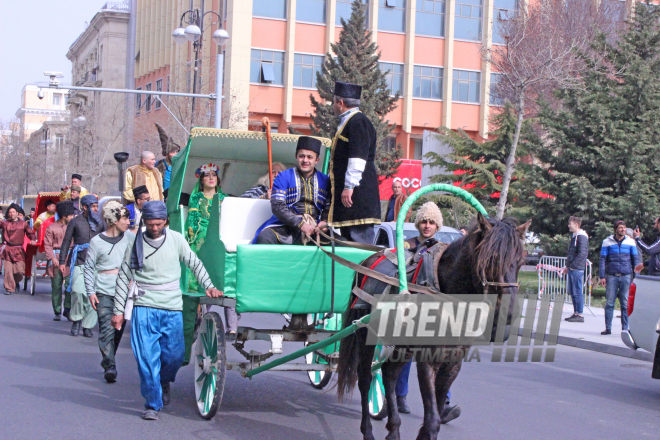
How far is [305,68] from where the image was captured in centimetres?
4322

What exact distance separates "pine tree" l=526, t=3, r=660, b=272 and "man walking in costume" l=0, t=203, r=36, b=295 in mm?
13625

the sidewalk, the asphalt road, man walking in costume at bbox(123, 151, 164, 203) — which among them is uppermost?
man walking in costume at bbox(123, 151, 164, 203)

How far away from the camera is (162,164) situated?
12047mm

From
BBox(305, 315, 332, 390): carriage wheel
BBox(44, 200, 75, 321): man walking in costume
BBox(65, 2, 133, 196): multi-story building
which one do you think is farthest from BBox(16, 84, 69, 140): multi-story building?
BBox(305, 315, 332, 390): carriage wheel

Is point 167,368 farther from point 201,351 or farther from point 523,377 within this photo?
point 523,377

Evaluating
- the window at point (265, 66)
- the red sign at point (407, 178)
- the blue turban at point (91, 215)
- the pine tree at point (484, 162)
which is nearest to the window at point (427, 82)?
the red sign at point (407, 178)

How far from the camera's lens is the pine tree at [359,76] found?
36.1 meters

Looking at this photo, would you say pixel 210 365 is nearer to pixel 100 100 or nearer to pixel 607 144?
pixel 607 144

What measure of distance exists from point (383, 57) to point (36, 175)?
4002cm

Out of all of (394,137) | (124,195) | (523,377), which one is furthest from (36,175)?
(523,377)

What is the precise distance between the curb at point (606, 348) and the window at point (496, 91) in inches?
1234

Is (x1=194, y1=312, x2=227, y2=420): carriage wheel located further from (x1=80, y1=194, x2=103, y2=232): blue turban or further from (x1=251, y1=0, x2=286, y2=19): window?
(x1=251, y1=0, x2=286, y2=19): window

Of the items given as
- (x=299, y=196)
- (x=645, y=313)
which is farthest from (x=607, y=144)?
(x=299, y=196)

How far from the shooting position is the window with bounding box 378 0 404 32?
44.5 metres
